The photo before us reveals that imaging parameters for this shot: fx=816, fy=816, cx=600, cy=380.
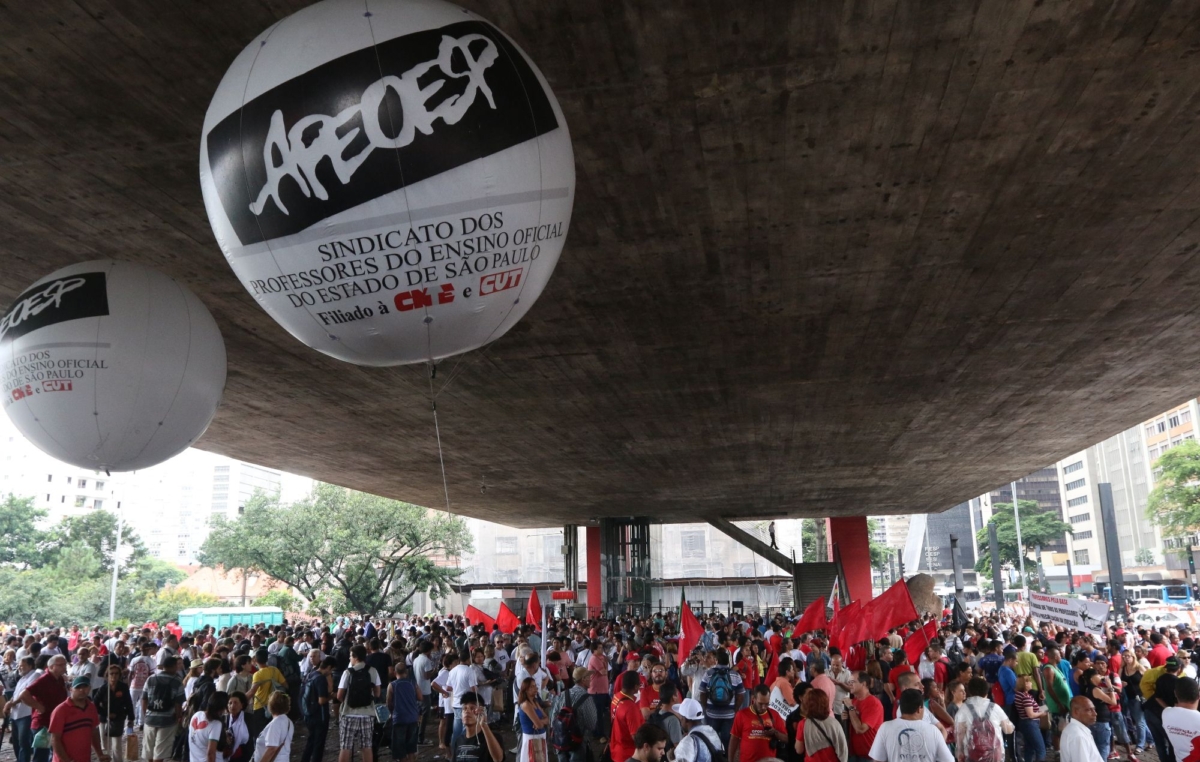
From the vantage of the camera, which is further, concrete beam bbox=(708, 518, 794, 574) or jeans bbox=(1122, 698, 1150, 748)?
concrete beam bbox=(708, 518, 794, 574)

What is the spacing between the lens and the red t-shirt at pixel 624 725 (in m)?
6.13

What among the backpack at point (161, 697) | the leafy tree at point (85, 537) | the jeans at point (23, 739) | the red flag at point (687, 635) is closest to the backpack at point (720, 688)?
the red flag at point (687, 635)

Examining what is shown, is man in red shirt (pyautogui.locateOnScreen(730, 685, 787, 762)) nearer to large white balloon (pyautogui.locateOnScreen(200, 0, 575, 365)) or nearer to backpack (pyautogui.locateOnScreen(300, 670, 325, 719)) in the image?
large white balloon (pyautogui.locateOnScreen(200, 0, 575, 365))

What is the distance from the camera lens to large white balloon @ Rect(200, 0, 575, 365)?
2.96 meters

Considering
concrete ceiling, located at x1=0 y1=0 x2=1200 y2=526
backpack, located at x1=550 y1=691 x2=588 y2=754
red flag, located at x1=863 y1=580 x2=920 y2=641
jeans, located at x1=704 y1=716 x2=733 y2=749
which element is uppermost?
concrete ceiling, located at x1=0 y1=0 x2=1200 y2=526

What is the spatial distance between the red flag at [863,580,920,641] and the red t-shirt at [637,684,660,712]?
6560mm

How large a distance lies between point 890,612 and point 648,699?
6969 mm

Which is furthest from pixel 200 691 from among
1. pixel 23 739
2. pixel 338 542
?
pixel 338 542

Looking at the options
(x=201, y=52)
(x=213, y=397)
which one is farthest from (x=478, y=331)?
(x=201, y=52)

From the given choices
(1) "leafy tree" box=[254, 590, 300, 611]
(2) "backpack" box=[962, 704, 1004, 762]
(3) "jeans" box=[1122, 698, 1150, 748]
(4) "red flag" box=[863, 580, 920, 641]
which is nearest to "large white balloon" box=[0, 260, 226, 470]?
(2) "backpack" box=[962, 704, 1004, 762]

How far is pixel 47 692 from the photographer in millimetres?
8992

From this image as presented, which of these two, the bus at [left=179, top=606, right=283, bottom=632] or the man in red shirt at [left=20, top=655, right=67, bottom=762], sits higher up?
the man in red shirt at [left=20, top=655, right=67, bottom=762]

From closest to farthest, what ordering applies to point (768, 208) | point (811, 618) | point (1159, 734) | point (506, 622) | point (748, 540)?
1. point (768, 208)
2. point (1159, 734)
3. point (811, 618)
4. point (506, 622)
5. point (748, 540)

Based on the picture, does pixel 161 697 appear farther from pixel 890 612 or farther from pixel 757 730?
pixel 890 612
